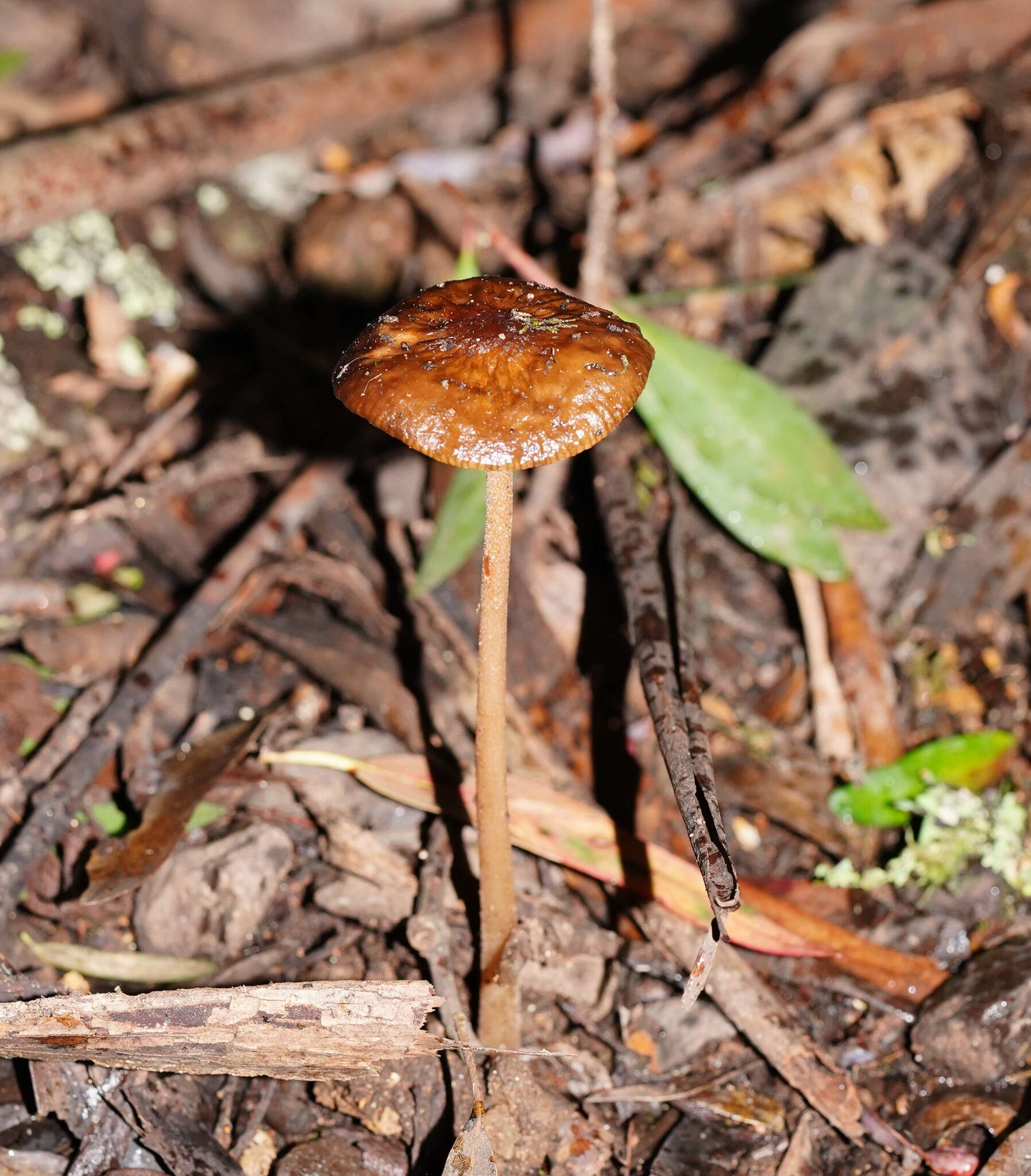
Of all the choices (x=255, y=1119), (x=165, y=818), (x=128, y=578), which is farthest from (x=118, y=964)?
(x=128, y=578)

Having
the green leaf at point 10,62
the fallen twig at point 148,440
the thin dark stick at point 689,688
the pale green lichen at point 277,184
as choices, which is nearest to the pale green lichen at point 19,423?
the fallen twig at point 148,440

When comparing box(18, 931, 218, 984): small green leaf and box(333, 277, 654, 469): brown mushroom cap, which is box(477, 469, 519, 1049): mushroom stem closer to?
box(333, 277, 654, 469): brown mushroom cap

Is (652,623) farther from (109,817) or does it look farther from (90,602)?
(90,602)

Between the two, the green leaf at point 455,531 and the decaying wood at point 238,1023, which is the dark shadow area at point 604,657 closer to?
the green leaf at point 455,531

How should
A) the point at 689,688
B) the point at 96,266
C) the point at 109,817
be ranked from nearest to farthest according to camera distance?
the point at 689,688 < the point at 109,817 < the point at 96,266

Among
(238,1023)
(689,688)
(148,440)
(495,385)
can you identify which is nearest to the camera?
(495,385)

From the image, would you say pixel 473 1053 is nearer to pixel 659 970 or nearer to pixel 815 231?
pixel 659 970
